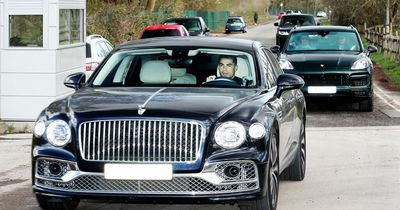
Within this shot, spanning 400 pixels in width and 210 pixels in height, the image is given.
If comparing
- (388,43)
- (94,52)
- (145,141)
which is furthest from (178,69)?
(388,43)

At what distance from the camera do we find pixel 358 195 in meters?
8.55

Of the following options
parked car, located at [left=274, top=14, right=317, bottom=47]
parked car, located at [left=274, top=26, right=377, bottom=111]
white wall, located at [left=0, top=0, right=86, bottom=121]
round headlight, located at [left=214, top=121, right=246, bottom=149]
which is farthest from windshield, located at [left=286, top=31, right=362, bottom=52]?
parked car, located at [left=274, top=14, right=317, bottom=47]

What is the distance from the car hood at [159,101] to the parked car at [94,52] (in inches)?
399

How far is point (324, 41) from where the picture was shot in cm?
1869

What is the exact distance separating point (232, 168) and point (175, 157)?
0.43 meters

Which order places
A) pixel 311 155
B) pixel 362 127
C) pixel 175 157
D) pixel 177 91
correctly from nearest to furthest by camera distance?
pixel 175 157, pixel 177 91, pixel 311 155, pixel 362 127

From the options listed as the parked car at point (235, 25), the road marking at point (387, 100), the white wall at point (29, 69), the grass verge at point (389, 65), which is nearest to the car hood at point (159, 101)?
the white wall at point (29, 69)

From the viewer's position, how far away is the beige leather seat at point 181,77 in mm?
8109

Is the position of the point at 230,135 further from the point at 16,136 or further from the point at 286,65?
the point at 286,65

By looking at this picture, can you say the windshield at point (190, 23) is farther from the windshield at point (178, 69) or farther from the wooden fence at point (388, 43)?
the windshield at point (178, 69)

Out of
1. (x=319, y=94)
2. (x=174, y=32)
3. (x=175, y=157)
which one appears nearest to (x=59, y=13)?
(x=319, y=94)

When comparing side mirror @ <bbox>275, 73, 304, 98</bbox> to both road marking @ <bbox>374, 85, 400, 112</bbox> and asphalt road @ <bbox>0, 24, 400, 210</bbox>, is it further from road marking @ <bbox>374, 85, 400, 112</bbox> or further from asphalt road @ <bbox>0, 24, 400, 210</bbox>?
road marking @ <bbox>374, 85, 400, 112</bbox>

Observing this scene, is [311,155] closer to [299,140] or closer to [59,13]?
[299,140]

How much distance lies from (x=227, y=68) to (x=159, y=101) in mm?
1416
